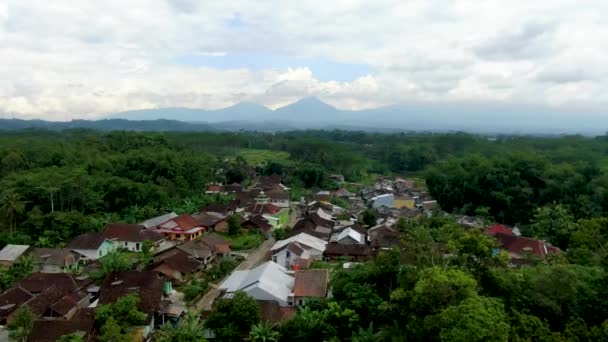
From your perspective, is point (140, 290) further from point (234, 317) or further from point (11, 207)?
point (11, 207)

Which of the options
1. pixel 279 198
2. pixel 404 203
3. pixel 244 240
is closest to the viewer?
pixel 244 240

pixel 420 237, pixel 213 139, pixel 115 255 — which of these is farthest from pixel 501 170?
pixel 213 139

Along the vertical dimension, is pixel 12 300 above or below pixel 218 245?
above

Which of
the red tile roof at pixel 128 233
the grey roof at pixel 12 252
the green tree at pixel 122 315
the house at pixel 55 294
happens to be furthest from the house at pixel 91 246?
the green tree at pixel 122 315

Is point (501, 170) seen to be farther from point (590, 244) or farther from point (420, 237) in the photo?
point (420, 237)

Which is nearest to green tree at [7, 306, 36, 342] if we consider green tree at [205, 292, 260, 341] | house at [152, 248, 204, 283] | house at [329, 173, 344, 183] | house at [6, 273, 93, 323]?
house at [6, 273, 93, 323]

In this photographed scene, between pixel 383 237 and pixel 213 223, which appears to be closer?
pixel 383 237

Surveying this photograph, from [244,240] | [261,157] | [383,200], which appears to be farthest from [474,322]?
[261,157]
